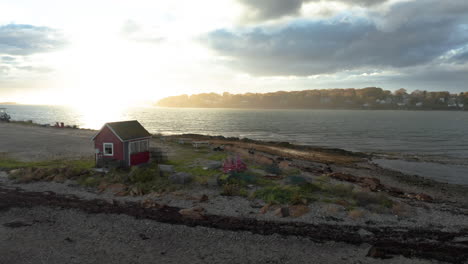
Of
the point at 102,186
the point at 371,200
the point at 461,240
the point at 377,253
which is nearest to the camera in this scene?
the point at 377,253

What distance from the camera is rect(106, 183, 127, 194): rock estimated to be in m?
17.5

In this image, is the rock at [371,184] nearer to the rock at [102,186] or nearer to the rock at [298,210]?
the rock at [298,210]

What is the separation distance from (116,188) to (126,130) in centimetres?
622

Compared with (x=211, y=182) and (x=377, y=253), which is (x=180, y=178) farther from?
(x=377, y=253)

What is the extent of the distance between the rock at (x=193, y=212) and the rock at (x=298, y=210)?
15.3ft

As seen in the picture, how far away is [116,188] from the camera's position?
17859 millimetres

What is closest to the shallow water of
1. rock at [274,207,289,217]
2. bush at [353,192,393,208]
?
bush at [353,192,393,208]

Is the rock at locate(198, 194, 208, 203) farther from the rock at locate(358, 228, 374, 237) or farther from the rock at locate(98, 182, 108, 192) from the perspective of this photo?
the rock at locate(358, 228, 374, 237)

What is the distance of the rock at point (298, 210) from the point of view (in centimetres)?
1409

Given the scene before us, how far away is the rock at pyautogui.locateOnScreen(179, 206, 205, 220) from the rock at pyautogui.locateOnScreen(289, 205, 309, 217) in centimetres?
465

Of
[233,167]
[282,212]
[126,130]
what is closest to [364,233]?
[282,212]

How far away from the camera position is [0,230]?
1215 cm

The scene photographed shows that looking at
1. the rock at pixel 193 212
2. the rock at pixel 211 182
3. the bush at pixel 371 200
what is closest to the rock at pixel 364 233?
the bush at pixel 371 200

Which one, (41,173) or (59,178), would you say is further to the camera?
(41,173)
